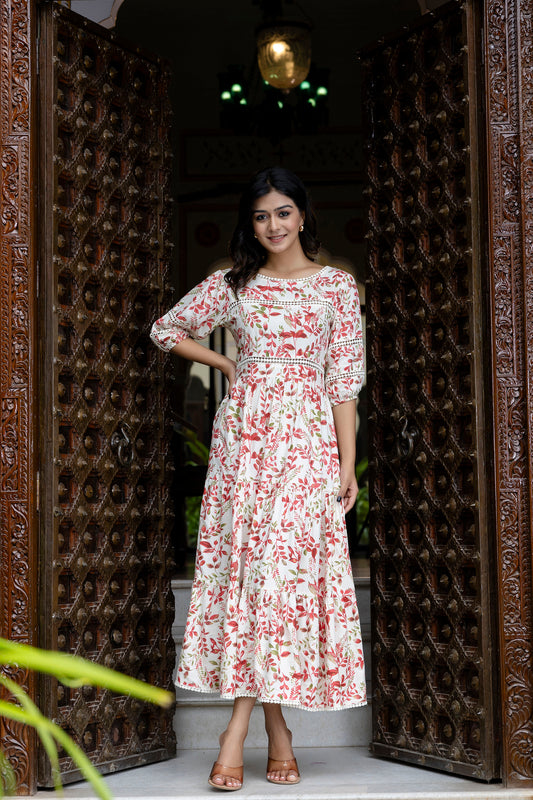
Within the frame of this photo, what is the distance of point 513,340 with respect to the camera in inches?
120

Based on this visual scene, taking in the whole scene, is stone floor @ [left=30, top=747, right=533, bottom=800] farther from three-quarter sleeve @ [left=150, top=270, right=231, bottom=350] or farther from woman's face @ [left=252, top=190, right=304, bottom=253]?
woman's face @ [left=252, top=190, right=304, bottom=253]

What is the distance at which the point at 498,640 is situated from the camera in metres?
3.02

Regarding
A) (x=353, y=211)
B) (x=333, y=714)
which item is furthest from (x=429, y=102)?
(x=353, y=211)

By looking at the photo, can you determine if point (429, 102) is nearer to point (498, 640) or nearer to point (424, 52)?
point (424, 52)

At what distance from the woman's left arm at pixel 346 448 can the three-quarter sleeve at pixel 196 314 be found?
0.50 metres

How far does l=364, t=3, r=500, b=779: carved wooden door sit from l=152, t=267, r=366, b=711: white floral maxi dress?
11.9 inches

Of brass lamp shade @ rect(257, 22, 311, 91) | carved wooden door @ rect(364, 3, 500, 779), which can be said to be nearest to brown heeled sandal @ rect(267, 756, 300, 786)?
carved wooden door @ rect(364, 3, 500, 779)

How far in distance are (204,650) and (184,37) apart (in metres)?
6.06

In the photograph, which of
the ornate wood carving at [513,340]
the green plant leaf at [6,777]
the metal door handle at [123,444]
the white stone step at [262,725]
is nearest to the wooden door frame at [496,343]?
the ornate wood carving at [513,340]

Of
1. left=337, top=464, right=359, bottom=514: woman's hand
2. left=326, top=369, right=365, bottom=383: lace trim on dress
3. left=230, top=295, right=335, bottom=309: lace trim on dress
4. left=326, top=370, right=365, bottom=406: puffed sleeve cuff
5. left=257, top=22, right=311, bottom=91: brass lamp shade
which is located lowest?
left=337, top=464, right=359, bottom=514: woman's hand

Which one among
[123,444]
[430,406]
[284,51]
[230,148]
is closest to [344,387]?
[430,406]

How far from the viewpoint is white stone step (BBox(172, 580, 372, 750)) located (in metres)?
3.63

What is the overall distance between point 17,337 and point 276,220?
89 centimetres

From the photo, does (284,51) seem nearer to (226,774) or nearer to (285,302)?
(285,302)
